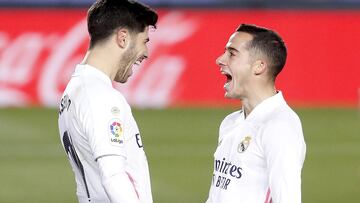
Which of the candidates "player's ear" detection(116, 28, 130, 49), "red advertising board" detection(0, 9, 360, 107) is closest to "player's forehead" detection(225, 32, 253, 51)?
"player's ear" detection(116, 28, 130, 49)

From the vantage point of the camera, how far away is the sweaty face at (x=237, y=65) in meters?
5.23

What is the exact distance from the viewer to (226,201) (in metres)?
5.08

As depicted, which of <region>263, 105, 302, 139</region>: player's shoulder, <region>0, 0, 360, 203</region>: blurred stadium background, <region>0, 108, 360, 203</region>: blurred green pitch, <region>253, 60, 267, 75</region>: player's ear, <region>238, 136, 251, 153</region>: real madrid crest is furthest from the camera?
<region>0, 0, 360, 203</region>: blurred stadium background

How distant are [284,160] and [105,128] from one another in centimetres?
83

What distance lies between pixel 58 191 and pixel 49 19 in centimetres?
580

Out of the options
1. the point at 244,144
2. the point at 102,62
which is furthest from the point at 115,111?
the point at 244,144

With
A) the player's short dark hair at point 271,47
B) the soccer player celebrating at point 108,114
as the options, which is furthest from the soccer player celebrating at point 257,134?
the soccer player celebrating at point 108,114

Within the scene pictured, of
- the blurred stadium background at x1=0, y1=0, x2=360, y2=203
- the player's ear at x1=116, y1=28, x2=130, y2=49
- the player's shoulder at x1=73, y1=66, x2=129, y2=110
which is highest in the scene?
the blurred stadium background at x1=0, y1=0, x2=360, y2=203

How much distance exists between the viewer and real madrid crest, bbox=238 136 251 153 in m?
5.06

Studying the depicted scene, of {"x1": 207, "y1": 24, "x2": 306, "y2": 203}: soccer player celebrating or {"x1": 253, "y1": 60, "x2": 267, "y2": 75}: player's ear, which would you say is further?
{"x1": 253, "y1": 60, "x2": 267, "y2": 75}: player's ear

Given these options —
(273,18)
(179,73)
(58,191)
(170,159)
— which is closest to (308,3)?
(273,18)

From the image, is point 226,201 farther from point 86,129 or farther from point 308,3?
point 308,3

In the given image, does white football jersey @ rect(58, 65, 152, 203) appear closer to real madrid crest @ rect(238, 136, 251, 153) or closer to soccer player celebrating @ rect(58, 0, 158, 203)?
soccer player celebrating @ rect(58, 0, 158, 203)

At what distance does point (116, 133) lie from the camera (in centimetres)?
470
